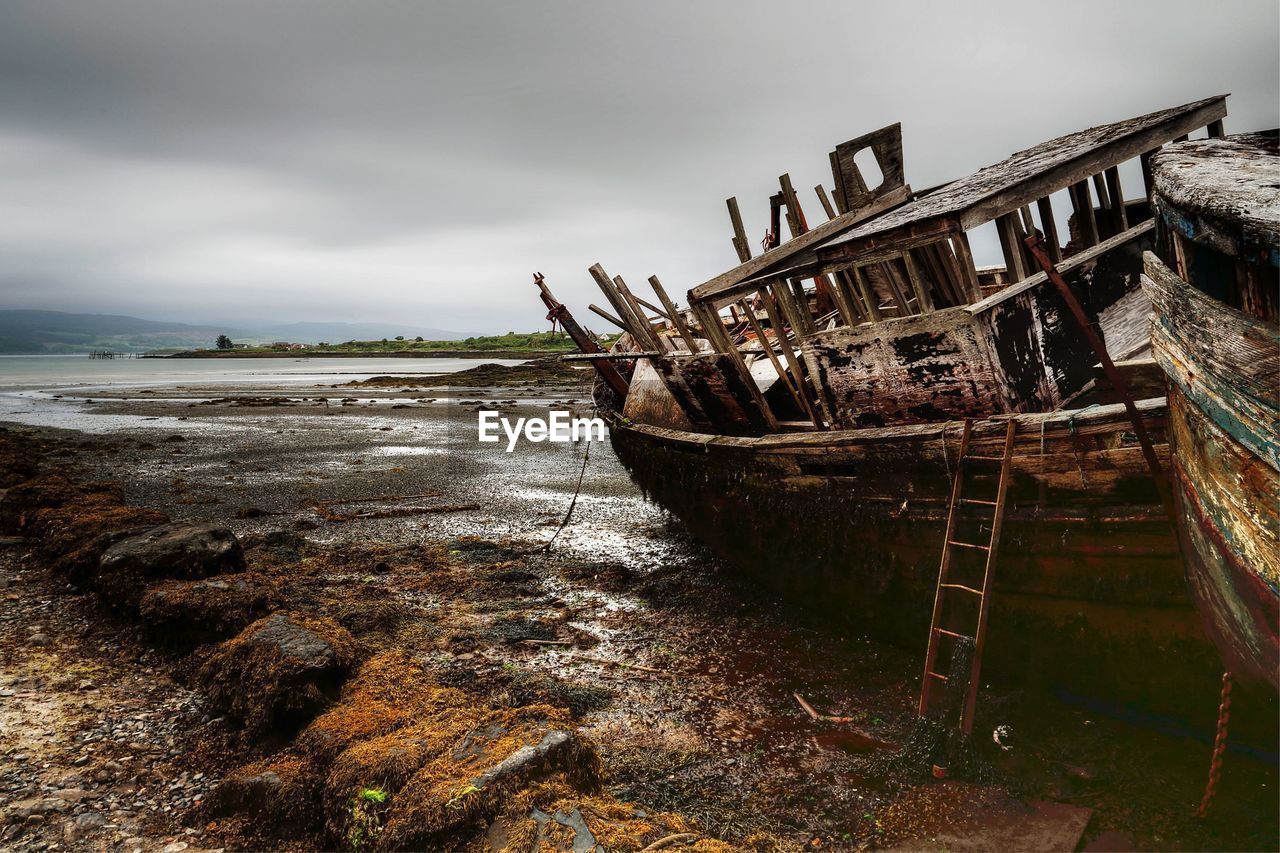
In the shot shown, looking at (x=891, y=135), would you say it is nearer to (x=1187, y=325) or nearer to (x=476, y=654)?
(x=1187, y=325)

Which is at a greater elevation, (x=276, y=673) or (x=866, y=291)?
(x=866, y=291)

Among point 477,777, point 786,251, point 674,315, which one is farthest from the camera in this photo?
point 674,315

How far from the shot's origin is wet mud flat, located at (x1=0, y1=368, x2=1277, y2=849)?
3.03 m

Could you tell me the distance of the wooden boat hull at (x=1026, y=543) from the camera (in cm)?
340

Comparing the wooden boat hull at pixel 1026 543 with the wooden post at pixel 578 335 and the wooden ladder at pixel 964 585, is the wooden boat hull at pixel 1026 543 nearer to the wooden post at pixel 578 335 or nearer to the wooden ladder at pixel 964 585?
the wooden ladder at pixel 964 585

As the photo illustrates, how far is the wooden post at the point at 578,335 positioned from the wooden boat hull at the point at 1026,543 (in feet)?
15.6

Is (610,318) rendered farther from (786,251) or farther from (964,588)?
(964,588)

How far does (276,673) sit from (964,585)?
4.03 m

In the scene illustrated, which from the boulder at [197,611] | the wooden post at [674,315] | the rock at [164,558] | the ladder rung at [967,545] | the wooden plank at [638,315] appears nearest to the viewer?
the ladder rung at [967,545]

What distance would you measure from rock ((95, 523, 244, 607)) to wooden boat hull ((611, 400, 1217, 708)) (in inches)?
176

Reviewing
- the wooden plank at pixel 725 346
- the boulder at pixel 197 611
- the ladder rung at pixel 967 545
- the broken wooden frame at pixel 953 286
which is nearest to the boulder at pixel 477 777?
the ladder rung at pixel 967 545

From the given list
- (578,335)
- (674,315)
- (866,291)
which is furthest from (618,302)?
(866,291)

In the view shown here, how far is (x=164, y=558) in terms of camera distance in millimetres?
5465

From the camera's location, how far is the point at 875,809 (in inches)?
133
